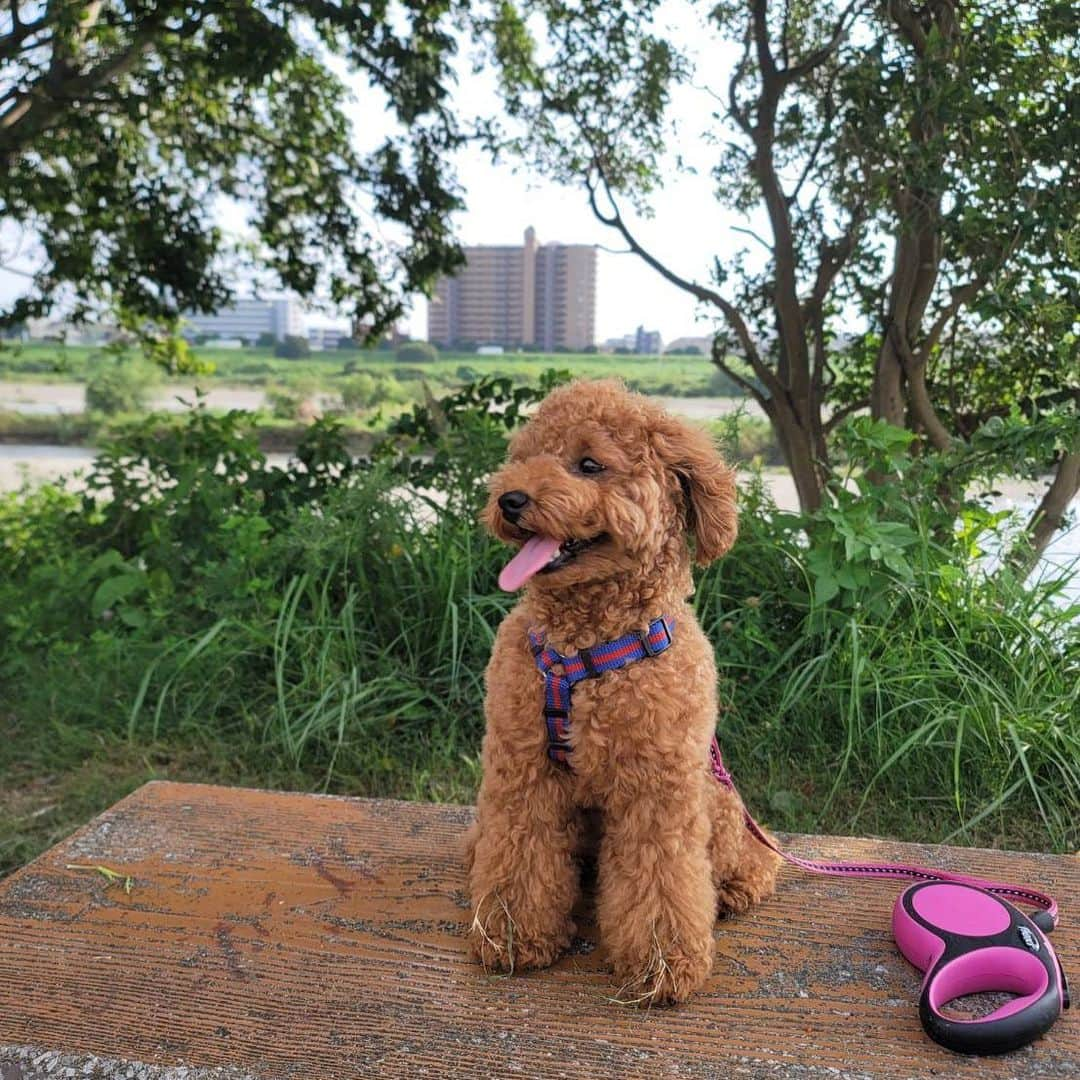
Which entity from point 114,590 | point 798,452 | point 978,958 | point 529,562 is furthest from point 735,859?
point 114,590

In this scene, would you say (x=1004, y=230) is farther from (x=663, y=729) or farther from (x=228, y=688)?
(x=228, y=688)

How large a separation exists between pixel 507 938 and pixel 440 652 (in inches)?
64.9

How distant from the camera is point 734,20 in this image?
3631 millimetres

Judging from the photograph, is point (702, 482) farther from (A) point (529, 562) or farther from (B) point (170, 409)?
(B) point (170, 409)

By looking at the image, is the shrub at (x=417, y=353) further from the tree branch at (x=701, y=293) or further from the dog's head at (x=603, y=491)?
the dog's head at (x=603, y=491)

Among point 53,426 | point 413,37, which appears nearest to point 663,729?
point 413,37

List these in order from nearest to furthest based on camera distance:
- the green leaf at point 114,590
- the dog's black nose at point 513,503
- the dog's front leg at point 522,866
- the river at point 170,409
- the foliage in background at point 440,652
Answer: the dog's black nose at point 513,503, the dog's front leg at point 522,866, the foliage in background at point 440,652, the river at point 170,409, the green leaf at point 114,590

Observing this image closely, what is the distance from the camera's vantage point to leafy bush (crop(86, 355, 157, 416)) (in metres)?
5.66

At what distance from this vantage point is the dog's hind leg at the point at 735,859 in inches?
71.7

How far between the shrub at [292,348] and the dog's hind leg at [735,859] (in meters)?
3.94

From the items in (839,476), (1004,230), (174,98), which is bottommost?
(839,476)

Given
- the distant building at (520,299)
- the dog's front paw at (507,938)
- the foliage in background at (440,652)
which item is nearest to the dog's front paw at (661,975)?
the dog's front paw at (507,938)

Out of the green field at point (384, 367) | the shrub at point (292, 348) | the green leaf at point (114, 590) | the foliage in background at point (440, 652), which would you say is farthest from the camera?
the shrub at point (292, 348)

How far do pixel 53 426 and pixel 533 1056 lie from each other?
19.6 feet
